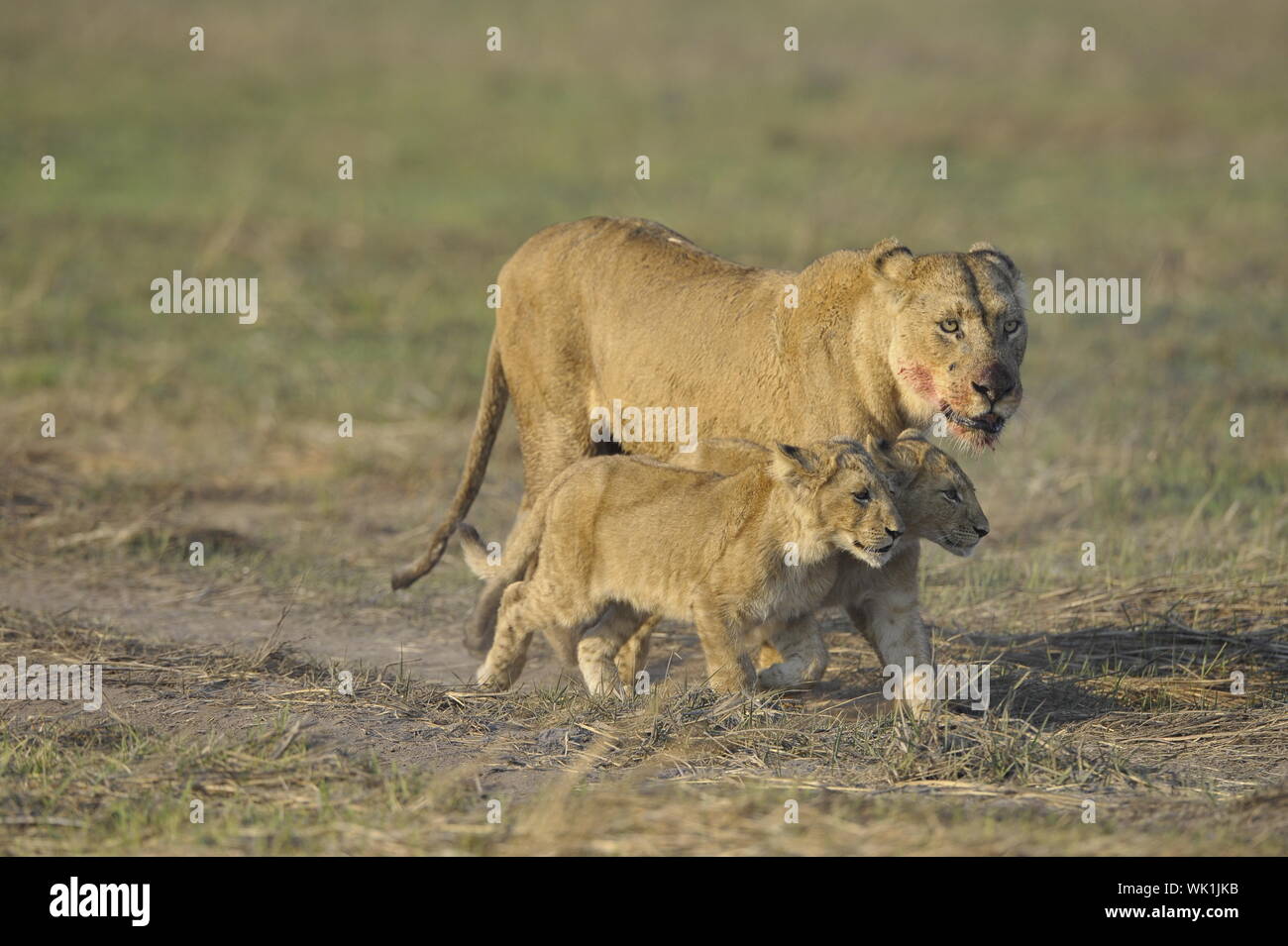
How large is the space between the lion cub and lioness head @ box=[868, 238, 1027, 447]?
13.6 inches

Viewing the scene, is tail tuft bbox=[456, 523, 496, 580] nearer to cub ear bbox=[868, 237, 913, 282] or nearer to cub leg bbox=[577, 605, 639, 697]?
cub leg bbox=[577, 605, 639, 697]

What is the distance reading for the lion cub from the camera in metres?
5.26

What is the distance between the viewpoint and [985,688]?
5.68 meters

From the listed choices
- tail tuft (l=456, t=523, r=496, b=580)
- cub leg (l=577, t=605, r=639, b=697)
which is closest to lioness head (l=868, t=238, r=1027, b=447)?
cub leg (l=577, t=605, r=639, b=697)

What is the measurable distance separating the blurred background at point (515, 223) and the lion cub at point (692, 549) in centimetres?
113

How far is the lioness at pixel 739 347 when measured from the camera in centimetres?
547

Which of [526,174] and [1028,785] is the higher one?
[526,174]

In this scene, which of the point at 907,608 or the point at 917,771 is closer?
the point at 917,771

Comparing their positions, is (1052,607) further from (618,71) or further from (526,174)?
(618,71)

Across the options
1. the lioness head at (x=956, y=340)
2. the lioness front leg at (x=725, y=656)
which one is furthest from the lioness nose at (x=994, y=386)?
the lioness front leg at (x=725, y=656)

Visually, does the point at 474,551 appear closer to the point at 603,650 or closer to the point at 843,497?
the point at 603,650

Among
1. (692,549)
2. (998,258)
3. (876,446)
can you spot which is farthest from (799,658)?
(998,258)

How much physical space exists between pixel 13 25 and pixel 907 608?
20.3m
